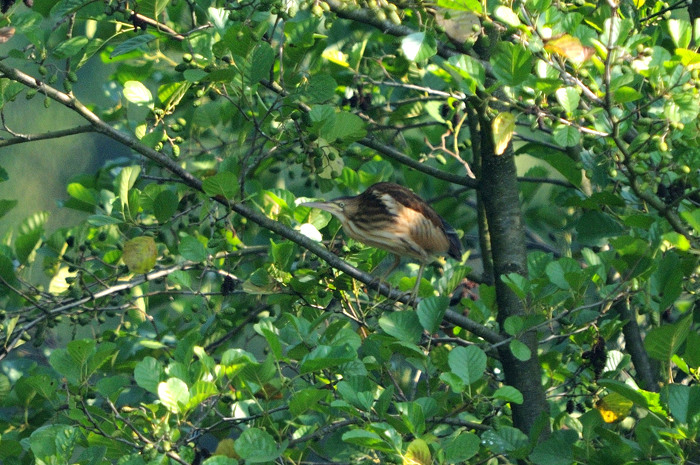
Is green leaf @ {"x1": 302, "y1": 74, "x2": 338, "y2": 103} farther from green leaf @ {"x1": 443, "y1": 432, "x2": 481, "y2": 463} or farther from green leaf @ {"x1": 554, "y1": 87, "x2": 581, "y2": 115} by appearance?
green leaf @ {"x1": 443, "y1": 432, "x2": 481, "y2": 463}

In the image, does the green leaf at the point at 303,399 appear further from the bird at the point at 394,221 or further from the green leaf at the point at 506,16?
the bird at the point at 394,221

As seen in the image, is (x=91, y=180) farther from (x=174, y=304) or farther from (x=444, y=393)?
(x=444, y=393)

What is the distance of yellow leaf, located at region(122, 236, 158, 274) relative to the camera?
3.02m

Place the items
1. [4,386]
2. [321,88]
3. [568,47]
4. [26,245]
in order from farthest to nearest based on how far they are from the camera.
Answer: [26,245] → [4,386] → [321,88] → [568,47]

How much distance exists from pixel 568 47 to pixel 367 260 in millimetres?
1198

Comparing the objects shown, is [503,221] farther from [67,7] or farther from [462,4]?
[67,7]

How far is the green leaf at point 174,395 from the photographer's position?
224 centimetres

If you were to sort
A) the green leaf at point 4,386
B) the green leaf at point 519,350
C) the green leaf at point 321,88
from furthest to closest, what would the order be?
the green leaf at point 4,386 < the green leaf at point 321,88 < the green leaf at point 519,350

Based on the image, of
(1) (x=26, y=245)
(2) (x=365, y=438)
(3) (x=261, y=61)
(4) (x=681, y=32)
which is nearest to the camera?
(2) (x=365, y=438)

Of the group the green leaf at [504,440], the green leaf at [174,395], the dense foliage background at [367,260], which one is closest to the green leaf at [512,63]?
the dense foliage background at [367,260]

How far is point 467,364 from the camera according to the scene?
2.38 meters

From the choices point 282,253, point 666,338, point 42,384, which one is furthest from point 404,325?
point 42,384

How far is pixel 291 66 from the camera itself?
327 centimetres

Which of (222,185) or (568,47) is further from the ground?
(568,47)
